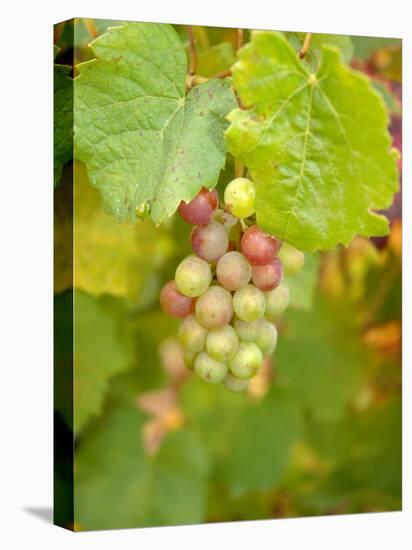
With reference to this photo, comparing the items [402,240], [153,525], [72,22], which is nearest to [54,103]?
[72,22]

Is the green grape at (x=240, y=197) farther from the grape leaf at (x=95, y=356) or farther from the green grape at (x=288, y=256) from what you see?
the grape leaf at (x=95, y=356)

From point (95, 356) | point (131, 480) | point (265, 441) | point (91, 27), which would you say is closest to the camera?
point (91, 27)

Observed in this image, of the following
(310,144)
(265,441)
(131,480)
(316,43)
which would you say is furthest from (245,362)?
(265,441)

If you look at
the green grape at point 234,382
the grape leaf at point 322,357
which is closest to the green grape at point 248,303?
the green grape at point 234,382

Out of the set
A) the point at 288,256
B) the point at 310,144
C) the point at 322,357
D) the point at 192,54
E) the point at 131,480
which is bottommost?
the point at 131,480

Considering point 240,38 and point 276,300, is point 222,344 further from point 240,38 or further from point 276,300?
point 240,38

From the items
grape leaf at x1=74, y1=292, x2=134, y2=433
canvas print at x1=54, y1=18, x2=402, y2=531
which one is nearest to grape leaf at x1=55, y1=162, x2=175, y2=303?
canvas print at x1=54, y1=18, x2=402, y2=531

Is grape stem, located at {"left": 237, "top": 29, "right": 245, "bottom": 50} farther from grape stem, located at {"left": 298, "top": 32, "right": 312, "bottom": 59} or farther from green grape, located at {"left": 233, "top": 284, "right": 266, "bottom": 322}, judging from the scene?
green grape, located at {"left": 233, "top": 284, "right": 266, "bottom": 322}
